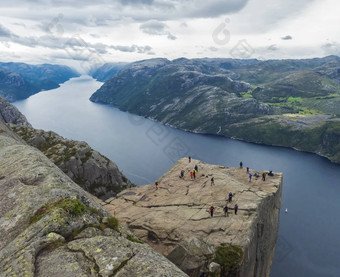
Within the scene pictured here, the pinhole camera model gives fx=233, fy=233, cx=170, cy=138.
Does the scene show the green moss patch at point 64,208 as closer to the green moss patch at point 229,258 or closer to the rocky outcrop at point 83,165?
the green moss patch at point 229,258

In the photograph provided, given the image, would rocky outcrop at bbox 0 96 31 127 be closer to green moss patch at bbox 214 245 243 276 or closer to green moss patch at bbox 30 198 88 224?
green moss patch at bbox 214 245 243 276

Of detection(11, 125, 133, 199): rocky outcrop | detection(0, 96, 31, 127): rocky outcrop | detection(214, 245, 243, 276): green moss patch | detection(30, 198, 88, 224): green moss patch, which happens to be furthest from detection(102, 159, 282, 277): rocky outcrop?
detection(0, 96, 31, 127): rocky outcrop

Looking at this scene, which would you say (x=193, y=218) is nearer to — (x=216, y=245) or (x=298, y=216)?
(x=216, y=245)

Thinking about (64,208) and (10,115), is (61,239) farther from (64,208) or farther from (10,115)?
(10,115)

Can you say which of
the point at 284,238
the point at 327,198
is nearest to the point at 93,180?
the point at 284,238

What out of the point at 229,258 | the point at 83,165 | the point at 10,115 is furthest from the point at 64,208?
the point at 10,115
